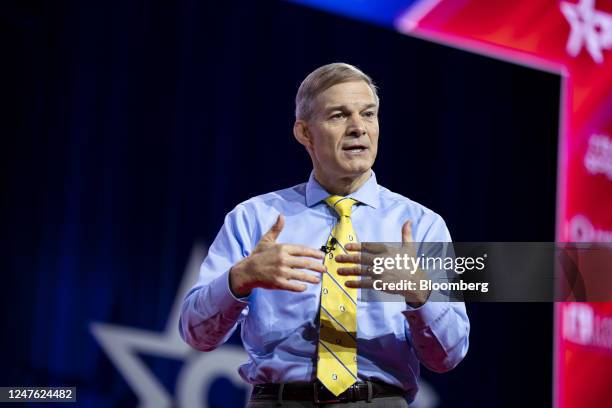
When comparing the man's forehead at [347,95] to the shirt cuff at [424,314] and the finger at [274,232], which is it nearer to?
the finger at [274,232]

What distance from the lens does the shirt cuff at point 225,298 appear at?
5.13 ft

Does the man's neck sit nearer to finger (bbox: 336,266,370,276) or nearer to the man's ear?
the man's ear

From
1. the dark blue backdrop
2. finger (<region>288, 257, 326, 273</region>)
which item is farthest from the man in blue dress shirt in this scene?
the dark blue backdrop

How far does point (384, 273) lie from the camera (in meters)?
1.46

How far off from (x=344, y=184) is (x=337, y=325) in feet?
1.21

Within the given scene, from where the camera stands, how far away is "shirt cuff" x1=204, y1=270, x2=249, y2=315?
5.13ft

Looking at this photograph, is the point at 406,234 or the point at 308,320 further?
the point at 308,320

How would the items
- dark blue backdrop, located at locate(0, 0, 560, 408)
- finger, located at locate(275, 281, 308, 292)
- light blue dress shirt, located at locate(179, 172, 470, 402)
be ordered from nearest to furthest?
1. finger, located at locate(275, 281, 308, 292)
2. light blue dress shirt, located at locate(179, 172, 470, 402)
3. dark blue backdrop, located at locate(0, 0, 560, 408)

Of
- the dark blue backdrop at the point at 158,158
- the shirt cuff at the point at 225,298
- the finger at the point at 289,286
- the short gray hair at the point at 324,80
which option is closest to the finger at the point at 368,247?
the finger at the point at 289,286

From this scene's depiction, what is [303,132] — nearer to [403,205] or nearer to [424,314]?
[403,205]

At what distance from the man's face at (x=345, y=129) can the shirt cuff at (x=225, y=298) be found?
398 millimetres

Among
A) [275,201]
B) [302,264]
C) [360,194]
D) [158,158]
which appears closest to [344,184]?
[360,194]

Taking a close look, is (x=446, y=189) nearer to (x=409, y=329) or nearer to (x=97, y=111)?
(x=97, y=111)

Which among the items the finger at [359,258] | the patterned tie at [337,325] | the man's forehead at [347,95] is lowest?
the patterned tie at [337,325]
